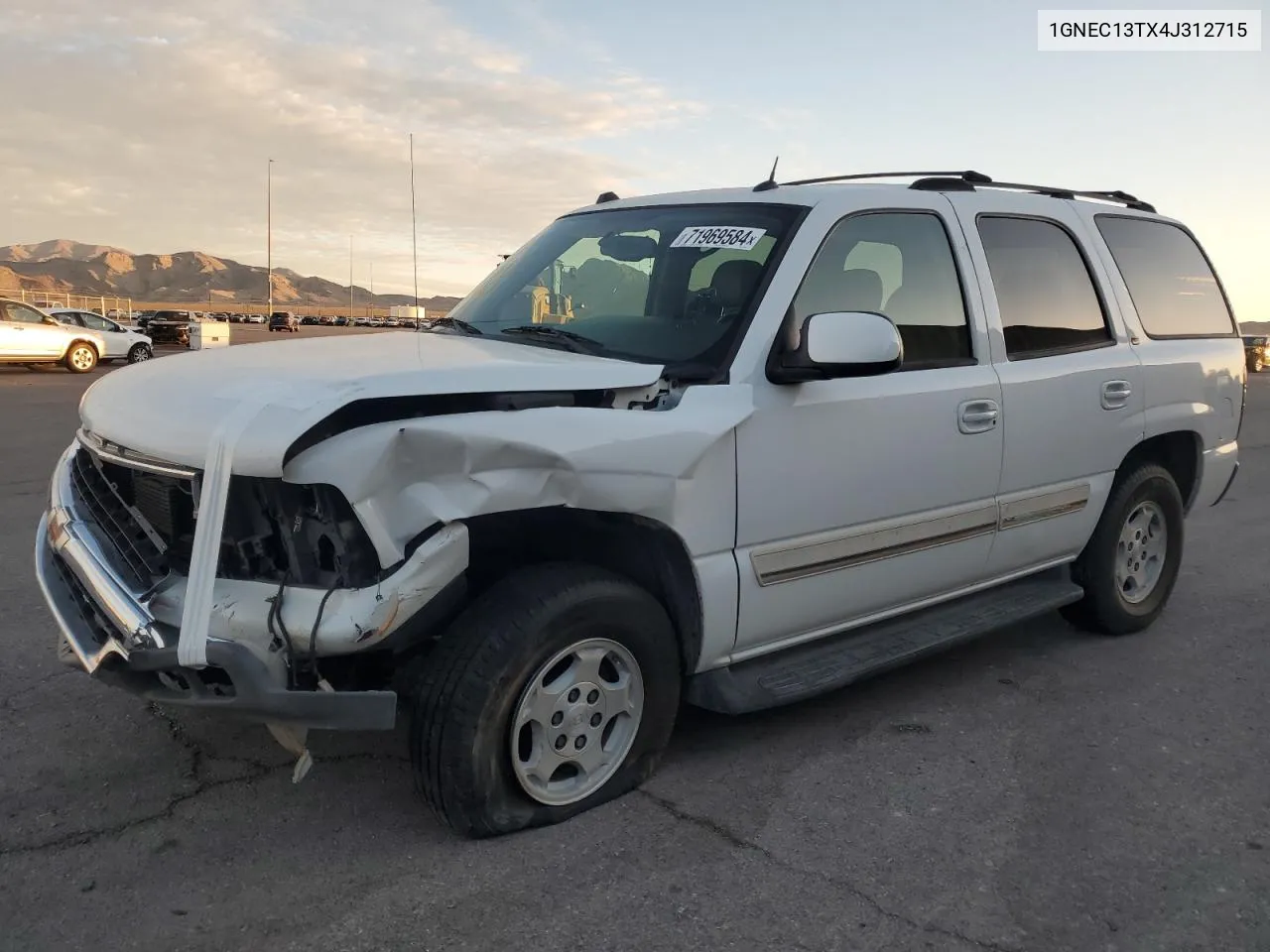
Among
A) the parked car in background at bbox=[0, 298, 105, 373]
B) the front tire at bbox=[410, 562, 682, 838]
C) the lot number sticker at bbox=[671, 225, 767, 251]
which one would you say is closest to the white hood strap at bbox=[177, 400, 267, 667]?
the front tire at bbox=[410, 562, 682, 838]

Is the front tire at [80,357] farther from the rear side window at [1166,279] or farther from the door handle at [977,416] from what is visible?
the door handle at [977,416]

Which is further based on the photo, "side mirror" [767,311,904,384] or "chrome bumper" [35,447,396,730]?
"side mirror" [767,311,904,384]

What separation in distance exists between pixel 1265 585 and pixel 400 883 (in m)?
5.63

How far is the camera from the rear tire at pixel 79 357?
75.9 ft

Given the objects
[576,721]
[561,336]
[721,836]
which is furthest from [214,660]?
[561,336]

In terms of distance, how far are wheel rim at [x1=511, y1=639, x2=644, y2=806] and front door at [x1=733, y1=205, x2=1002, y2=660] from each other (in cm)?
46

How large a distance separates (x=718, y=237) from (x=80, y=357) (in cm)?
2337

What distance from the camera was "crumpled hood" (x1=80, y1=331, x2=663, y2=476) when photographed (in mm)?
2602

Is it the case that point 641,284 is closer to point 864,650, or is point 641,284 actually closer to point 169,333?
point 864,650

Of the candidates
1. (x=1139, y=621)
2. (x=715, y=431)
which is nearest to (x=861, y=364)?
(x=715, y=431)

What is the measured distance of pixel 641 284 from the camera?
3916 mm

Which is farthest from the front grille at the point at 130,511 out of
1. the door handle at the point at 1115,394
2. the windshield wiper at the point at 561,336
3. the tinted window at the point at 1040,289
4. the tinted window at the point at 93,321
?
the tinted window at the point at 93,321

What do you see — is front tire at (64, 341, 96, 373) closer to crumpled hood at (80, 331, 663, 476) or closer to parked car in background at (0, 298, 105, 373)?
parked car in background at (0, 298, 105, 373)

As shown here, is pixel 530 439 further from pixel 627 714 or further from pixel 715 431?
pixel 627 714
